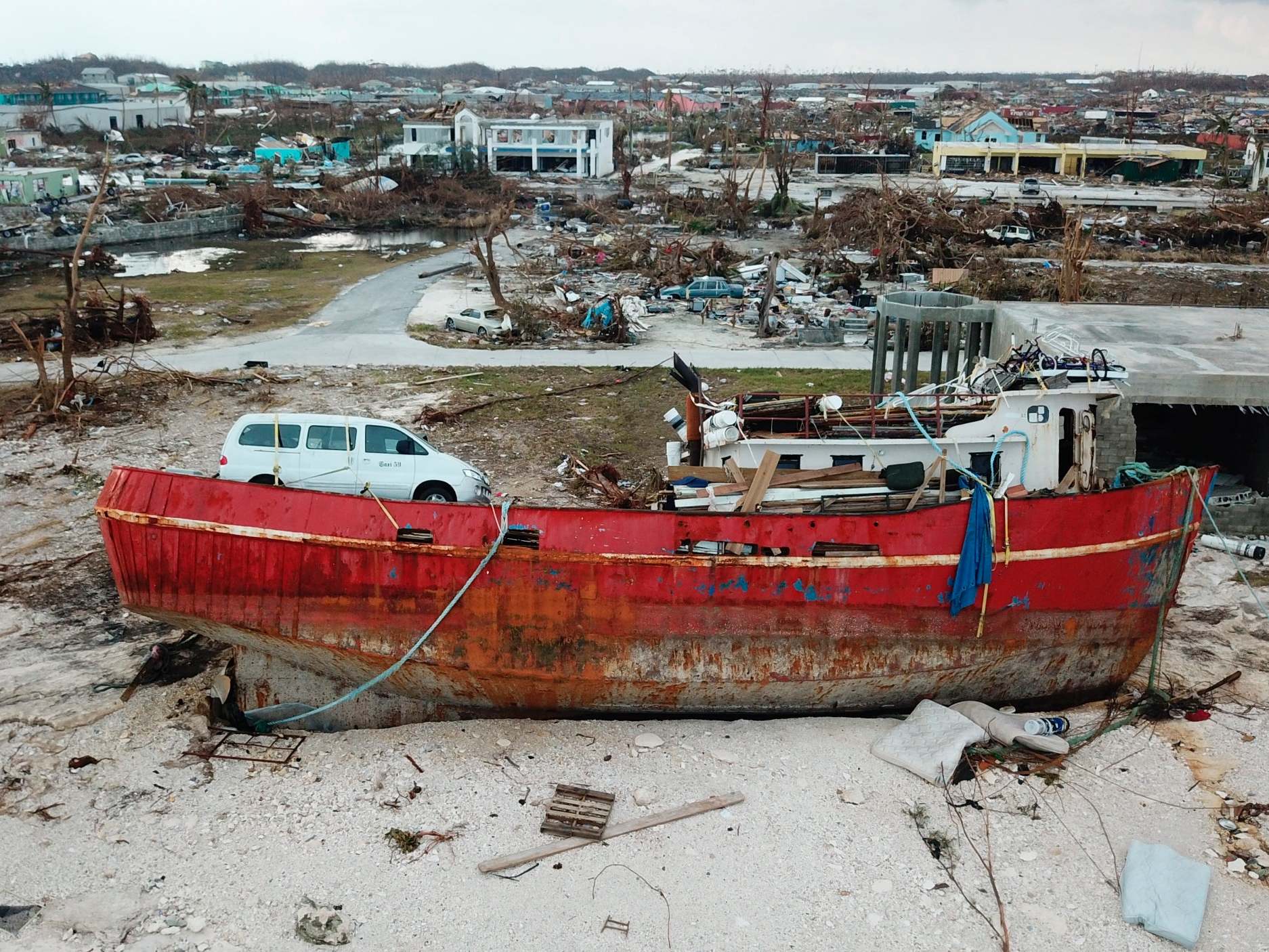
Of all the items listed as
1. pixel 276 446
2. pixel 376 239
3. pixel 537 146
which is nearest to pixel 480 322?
pixel 276 446

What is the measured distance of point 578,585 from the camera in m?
10.2

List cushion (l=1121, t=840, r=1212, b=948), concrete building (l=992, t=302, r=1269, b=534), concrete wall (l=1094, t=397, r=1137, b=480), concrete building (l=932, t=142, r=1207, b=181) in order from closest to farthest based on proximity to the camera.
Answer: cushion (l=1121, t=840, r=1212, b=948), concrete wall (l=1094, t=397, r=1137, b=480), concrete building (l=992, t=302, r=1269, b=534), concrete building (l=932, t=142, r=1207, b=181)

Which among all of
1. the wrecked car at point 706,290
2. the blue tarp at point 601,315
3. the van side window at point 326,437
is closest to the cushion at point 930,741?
the van side window at point 326,437

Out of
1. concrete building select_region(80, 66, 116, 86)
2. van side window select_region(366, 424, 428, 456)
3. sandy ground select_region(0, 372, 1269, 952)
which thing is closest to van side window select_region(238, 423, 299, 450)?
van side window select_region(366, 424, 428, 456)

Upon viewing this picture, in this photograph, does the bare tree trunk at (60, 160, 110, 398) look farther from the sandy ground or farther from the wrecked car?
the wrecked car

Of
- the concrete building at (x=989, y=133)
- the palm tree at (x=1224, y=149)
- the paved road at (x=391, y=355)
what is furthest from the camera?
the concrete building at (x=989, y=133)

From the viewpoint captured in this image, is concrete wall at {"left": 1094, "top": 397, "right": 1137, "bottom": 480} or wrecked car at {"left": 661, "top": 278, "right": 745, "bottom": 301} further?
wrecked car at {"left": 661, "top": 278, "right": 745, "bottom": 301}

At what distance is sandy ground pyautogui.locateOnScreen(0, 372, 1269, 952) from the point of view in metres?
7.85

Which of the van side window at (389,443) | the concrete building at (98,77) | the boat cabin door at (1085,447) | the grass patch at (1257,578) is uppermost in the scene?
the concrete building at (98,77)

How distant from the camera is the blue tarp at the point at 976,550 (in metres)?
10.1

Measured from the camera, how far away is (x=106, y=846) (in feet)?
27.8

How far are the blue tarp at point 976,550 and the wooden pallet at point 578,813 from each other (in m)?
4.20

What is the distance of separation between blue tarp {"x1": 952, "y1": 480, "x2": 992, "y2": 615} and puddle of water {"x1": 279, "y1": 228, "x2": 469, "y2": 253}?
37914 millimetres

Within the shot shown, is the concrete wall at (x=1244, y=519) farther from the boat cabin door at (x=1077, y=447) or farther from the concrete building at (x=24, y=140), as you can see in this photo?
the concrete building at (x=24, y=140)
